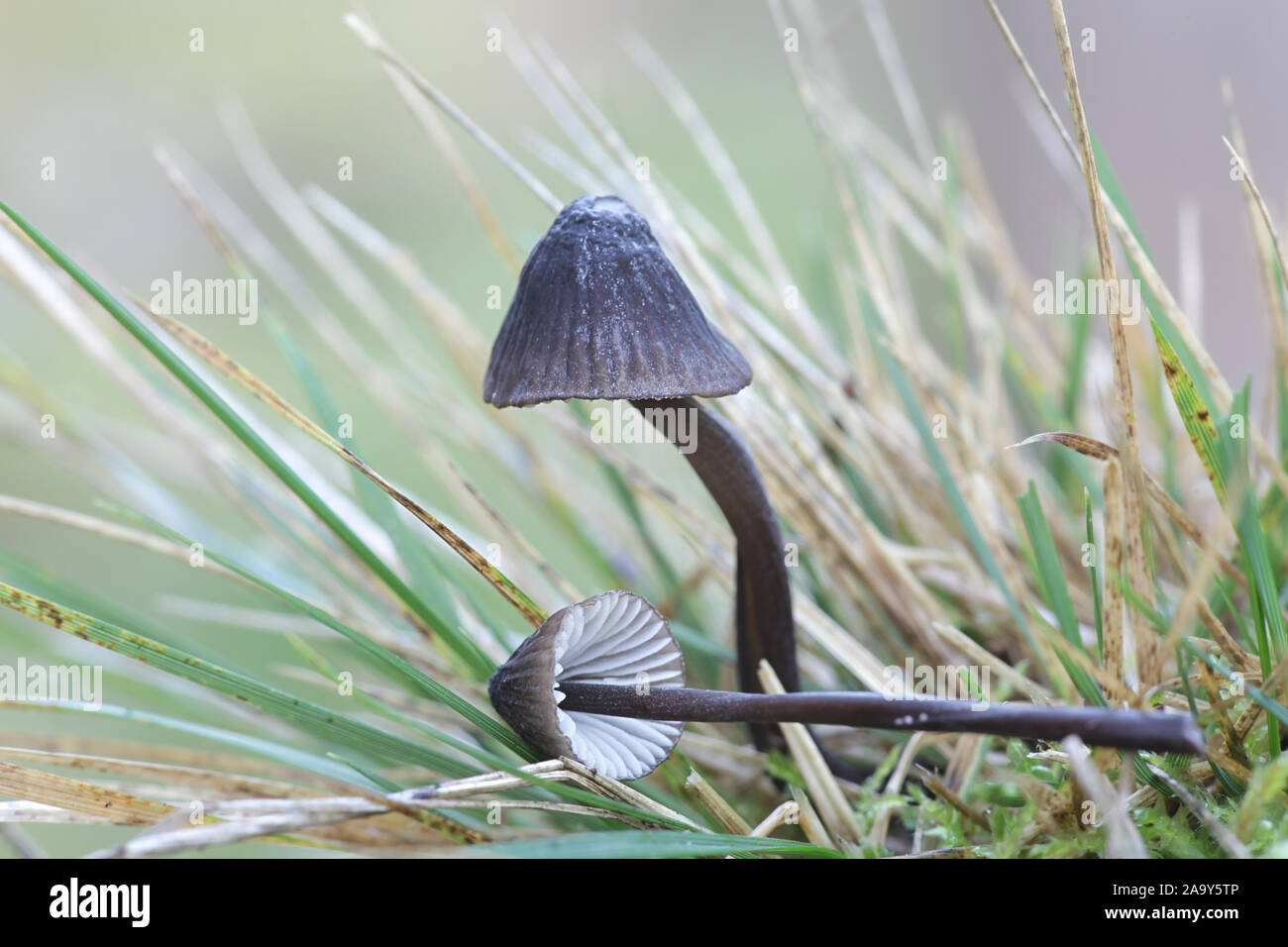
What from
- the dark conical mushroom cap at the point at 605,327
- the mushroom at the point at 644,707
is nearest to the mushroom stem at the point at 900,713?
the mushroom at the point at 644,707

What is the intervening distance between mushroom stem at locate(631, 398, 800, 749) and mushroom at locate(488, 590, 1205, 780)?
6 cm

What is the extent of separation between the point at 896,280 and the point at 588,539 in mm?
336

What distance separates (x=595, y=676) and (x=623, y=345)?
0.18 metres

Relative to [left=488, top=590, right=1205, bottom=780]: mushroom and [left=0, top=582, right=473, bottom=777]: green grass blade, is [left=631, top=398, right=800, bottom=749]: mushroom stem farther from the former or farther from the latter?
[left=0, top=582, right=473, bottom=777]: green grass blade

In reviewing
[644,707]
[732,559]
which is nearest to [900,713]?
[644,707]

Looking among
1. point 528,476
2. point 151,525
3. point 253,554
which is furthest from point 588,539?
point 151,525

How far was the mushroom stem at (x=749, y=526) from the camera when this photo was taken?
0.50 metres

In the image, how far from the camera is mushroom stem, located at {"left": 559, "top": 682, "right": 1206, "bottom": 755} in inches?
13.6

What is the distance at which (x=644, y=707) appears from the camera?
45 centimetres

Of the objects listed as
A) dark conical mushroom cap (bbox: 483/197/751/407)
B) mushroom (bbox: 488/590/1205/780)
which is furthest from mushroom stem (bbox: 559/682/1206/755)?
dark conical mushroom cap (bbox: 483/197/751/407)

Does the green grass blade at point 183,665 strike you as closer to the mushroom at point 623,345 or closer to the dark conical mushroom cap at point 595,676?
the dark conical mushroom cap at point 595,676

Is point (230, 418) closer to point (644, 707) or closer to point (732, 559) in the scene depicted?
point (644, 707)

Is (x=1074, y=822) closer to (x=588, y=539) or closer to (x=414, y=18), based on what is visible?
(x=588, y=539)

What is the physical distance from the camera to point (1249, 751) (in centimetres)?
42
